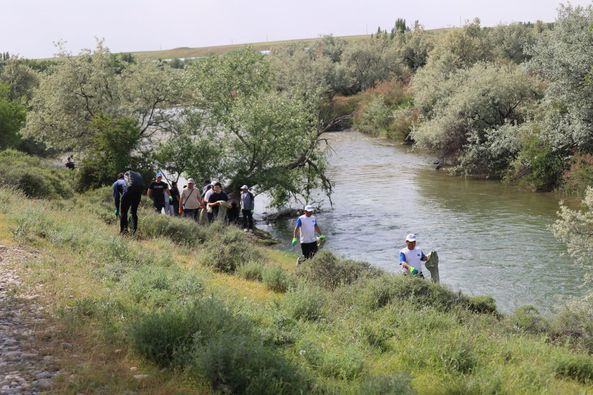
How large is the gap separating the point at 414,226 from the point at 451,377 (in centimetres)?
1908

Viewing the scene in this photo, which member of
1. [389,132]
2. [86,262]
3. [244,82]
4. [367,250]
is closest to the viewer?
[86,262]

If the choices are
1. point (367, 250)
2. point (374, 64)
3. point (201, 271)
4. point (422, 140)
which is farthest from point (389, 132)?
point (201, 271)

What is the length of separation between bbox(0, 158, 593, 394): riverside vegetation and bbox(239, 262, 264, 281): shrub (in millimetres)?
33

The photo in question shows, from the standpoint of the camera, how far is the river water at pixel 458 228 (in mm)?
18078

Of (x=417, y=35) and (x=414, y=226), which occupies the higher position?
(x=417, y=35)

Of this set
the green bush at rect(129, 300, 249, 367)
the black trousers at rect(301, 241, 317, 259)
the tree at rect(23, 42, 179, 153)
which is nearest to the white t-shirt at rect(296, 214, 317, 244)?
the black trousers at rect(301, 241, 317, 259)

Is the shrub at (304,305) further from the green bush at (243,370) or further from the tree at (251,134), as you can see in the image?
the tree at (251,134)

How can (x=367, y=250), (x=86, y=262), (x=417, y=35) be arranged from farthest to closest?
(x=417, y=35) → (x=367, y=250) → (x=86, y=262)

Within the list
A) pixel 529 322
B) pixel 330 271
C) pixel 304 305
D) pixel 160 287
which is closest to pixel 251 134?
pixel 330 271

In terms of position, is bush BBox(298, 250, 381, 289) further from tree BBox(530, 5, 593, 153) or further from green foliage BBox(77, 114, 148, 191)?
tree BBox(530, 5, 593, 153)

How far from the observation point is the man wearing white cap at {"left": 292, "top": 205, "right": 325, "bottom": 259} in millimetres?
15203

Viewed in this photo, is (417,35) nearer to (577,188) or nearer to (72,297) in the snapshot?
(577,188)

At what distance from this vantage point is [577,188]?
99.6ft

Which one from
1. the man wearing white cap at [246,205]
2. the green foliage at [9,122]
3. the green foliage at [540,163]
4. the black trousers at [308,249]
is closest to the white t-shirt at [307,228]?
the black trousers at [308,249]
